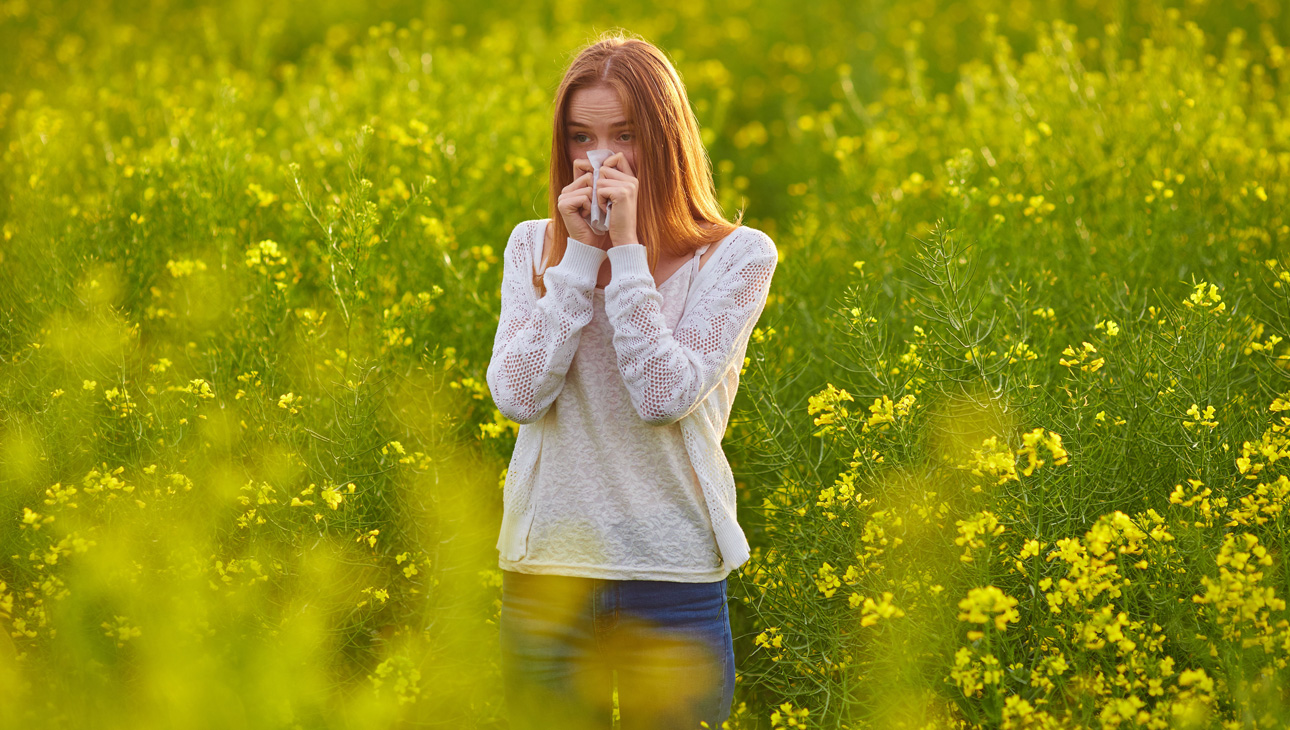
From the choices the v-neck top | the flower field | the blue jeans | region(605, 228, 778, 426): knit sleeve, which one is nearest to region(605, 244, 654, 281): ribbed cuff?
region(605, 228, 778, 426): knit sleeve

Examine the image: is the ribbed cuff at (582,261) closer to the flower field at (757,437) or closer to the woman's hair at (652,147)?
the woman's hair at (652,147)

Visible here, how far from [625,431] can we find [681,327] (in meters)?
0.23

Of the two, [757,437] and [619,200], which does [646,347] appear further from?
[757,437]

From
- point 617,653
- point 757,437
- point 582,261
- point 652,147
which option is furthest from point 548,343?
point 757,437

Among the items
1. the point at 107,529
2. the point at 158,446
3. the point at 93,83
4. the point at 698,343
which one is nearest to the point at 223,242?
the point at 158,446

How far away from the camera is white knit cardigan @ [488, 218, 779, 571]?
1.69m

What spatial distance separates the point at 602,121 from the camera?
1811 mm

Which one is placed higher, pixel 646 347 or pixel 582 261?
pixel 582 261

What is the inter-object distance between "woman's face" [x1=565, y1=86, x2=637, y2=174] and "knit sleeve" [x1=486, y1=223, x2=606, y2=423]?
211mm

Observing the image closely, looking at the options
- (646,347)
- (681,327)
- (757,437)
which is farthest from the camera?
(757,437)

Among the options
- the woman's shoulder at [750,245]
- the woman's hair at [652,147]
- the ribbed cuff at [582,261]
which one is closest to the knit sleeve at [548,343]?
the ribbed cuff at [582,261]

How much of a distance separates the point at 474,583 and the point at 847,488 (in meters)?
1.10

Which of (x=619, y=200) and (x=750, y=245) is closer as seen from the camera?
(x=619, y=200)

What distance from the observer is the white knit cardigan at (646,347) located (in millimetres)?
1688
